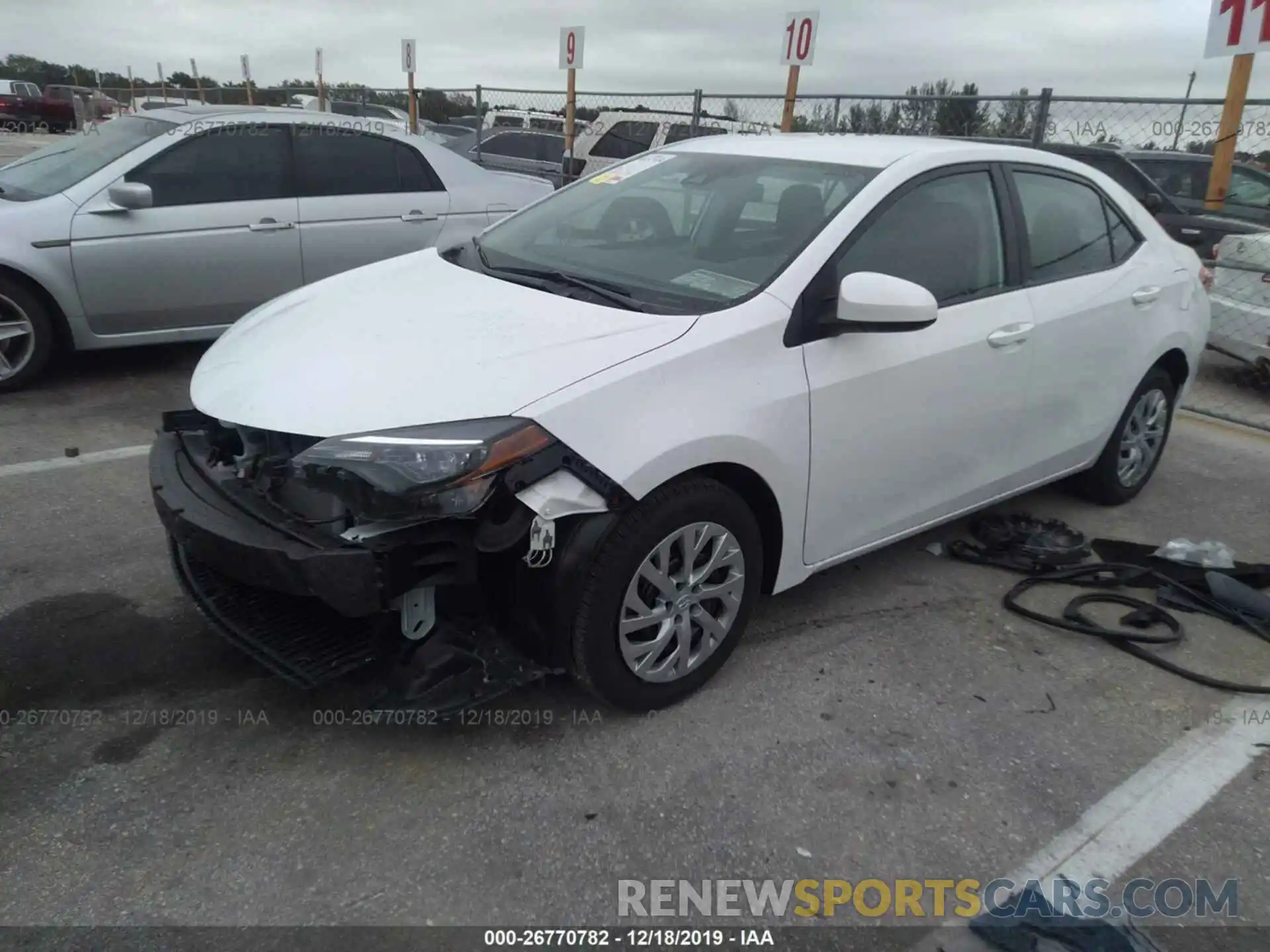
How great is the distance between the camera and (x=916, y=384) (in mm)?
3486

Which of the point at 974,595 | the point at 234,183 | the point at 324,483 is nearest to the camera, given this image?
the point at 324,483

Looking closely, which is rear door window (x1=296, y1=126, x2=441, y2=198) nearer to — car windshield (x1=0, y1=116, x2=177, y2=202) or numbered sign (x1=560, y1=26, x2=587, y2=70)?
car windshield (x1=0, y1=116, x2=177, y2=202)

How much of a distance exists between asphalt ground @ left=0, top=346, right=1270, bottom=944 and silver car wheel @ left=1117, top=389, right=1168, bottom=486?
3.78 feet

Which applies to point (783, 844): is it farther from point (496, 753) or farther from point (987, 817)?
point (496, 753)

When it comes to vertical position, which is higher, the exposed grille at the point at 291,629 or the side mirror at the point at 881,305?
the side mirror at the point at 881,305

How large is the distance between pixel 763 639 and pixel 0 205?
5083 mm

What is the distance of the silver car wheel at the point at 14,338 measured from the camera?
570 centimetres

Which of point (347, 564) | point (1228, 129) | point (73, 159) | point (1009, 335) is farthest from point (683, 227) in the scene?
point (1228, 129)

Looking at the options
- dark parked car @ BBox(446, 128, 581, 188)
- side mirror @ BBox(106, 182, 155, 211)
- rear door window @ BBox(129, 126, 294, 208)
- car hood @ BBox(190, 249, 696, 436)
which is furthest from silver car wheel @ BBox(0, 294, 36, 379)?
dark parked car @ BBox(446, 128, 581, 188)

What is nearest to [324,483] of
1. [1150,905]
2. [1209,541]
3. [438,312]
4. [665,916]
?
[438,312]

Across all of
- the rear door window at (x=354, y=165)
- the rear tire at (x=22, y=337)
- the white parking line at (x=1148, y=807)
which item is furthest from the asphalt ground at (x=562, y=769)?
the rear door window at (x=354, y=165)

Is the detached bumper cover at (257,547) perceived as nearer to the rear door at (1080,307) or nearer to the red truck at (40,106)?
the rear door at (1080,307)

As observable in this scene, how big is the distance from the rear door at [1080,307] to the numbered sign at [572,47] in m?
8.77

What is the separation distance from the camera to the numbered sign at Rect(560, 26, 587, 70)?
39.2 ft
